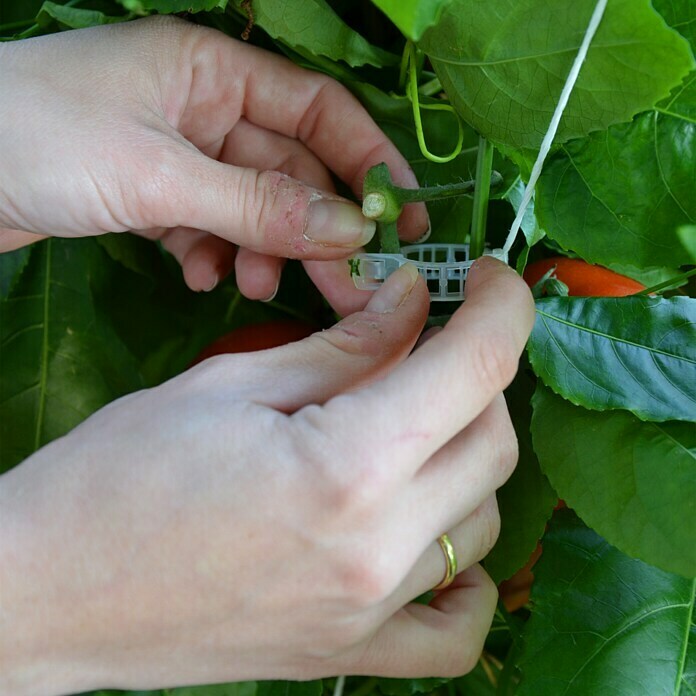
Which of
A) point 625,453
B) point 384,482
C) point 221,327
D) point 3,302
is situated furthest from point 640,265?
point 3,302

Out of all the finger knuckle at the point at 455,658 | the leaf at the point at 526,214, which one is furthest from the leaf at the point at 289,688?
the leaf at the point at 526,214

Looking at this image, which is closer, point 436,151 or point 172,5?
point 172,5

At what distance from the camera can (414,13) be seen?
30 centimetres

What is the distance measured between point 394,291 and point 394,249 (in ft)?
0.23

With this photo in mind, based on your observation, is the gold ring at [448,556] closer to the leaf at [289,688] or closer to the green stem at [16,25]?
the leaf at [289,688]

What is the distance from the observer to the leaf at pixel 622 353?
17.6 inches

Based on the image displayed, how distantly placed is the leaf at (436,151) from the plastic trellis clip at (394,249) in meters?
0.05

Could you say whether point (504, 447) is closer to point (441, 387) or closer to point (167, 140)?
point (441, 387)

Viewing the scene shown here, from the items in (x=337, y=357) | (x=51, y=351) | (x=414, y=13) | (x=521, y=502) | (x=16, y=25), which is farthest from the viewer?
(x=51, y=351)

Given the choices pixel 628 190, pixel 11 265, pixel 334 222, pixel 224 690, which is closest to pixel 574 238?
pixel 628 190

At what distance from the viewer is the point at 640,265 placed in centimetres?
45

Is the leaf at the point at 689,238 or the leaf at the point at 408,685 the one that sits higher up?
the leaf at the point at 689,238

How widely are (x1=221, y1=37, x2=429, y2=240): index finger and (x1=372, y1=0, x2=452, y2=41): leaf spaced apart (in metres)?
0.25

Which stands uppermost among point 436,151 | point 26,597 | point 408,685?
point 436,151
